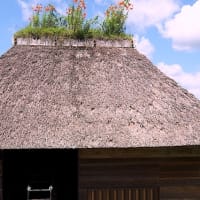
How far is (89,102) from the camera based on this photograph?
488 inches

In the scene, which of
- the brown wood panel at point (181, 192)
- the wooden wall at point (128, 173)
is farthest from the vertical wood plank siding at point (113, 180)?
the brown wood panel at point (181, 192)

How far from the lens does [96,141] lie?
11.5m

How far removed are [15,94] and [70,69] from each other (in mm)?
1559

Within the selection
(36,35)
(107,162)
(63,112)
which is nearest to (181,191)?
(107,162)

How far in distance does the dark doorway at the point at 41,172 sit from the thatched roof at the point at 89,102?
3.85 ft

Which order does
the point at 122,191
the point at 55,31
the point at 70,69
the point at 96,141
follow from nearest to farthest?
1. the point at 96,141
2. the point at 122,191
3. the point at 70,69
4. the point at 55,31

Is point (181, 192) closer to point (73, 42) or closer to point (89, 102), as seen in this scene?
point (89, 102)

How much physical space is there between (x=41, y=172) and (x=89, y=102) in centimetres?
198

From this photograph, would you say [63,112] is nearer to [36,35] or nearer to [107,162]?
[107,162]

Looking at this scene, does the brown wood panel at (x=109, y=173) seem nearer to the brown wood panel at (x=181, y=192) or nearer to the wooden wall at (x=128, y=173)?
the wooden wall at (x=128, y=173)

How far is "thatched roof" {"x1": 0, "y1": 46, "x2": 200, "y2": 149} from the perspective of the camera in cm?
1164

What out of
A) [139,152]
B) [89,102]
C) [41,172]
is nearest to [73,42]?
[89,102]

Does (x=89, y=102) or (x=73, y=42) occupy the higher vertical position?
(x=73, y=42)

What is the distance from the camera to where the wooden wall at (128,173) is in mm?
12312
